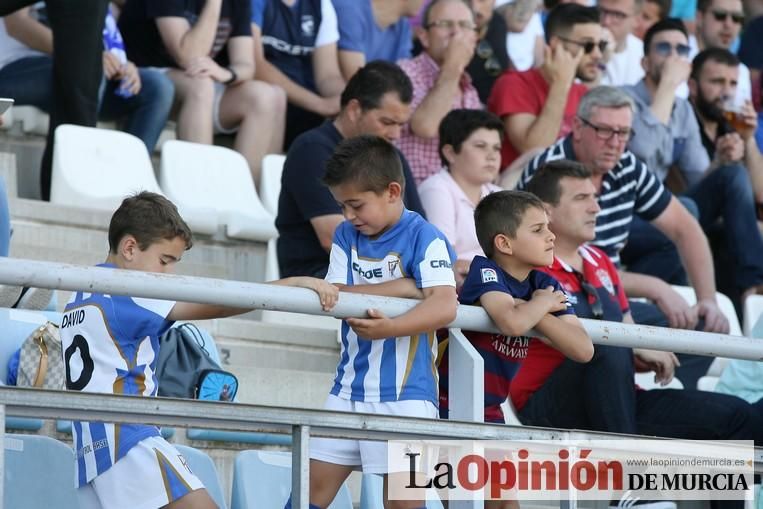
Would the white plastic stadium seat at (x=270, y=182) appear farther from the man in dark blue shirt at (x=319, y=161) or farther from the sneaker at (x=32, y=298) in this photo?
the sneaker at (x=32, y=298)

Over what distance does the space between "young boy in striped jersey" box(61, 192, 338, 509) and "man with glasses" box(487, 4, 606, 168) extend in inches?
156

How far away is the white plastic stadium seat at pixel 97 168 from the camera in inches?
255

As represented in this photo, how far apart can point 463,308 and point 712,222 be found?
4575 mm

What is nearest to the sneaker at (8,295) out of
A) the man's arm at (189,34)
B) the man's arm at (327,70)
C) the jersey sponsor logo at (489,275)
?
the jersey sponsor logo at (489,275)

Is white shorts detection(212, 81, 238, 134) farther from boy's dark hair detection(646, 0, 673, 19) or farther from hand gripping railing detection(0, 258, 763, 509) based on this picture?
boy's dark hair detection(646, 0, 673, 19)

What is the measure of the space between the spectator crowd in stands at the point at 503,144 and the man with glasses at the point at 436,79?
0.01 m

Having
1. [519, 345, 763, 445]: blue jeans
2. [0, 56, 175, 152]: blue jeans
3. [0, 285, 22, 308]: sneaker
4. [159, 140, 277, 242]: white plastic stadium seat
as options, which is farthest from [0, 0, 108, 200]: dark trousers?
[519, 345, 763, 445]: blue jeans

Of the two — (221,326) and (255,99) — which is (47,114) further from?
(221,326)

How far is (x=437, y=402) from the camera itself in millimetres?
4039

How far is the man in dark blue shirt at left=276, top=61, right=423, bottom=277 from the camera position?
5.62m

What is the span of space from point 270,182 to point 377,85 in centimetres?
166

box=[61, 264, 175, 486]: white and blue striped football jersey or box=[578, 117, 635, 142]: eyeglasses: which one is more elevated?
box=[578, 117, 635, 142]: eyeglasses

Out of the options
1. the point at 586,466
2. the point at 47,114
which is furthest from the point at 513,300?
the point at 47,114

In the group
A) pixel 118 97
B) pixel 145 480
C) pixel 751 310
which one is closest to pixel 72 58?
pixel 118 97
